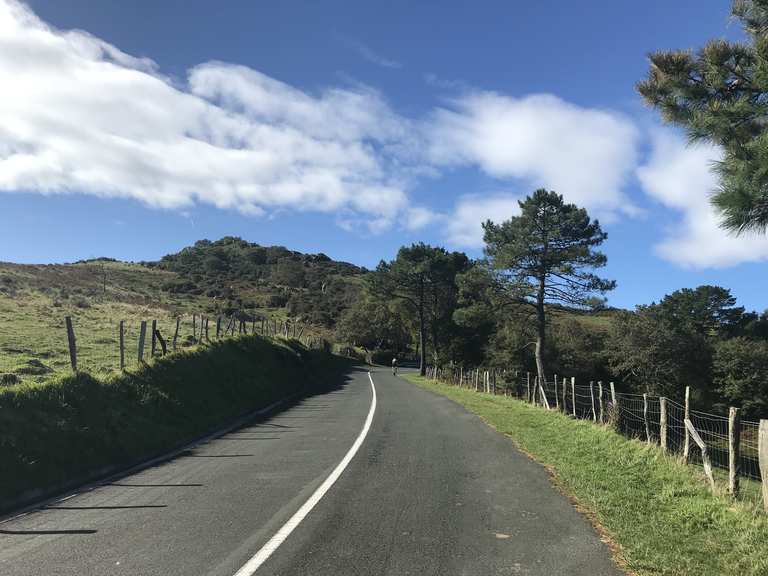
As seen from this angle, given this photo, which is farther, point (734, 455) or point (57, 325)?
point (57, 325)

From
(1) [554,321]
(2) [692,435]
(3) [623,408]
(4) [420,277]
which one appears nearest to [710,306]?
(1) [554,321]

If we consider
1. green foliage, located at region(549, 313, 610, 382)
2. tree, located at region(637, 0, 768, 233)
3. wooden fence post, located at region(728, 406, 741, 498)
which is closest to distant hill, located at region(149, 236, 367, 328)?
green foliage, located at region(549, 313, 610, 382)

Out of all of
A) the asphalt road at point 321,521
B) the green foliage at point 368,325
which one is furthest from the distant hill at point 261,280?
the asphalt road at point 321,521

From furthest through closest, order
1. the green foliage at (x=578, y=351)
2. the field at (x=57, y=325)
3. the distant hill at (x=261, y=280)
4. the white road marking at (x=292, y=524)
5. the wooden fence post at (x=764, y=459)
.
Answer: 1. the distant hill at (x=261, y=280)
2. the green foliage at (x=578, y=351)
3. the field at (x=57, y=325)
4. the wooden fence post at (x=764, y=459)
5. the white road marking at (x=292, y=524)

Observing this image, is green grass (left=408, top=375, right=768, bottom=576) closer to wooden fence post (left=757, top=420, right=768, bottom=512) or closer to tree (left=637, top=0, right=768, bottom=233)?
wooden fence post (left=757, top=420, right=768, bottom=512)

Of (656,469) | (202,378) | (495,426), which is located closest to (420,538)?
(656,469)

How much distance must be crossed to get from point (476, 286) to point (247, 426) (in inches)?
923

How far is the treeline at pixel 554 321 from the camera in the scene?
34.1 meters

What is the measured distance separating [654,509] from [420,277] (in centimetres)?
5468

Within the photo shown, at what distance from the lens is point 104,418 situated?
431 inches

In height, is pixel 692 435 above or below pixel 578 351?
below

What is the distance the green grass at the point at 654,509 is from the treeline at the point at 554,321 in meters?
22.5

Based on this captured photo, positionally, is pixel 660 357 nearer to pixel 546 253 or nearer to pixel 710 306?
pixel 546 253

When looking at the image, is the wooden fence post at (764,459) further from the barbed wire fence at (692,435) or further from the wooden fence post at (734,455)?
the wooden fence post at (734,455)
